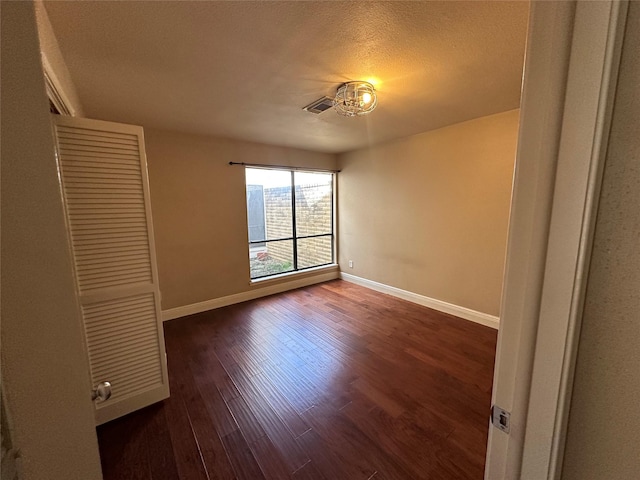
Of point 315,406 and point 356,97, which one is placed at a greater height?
point 356,97

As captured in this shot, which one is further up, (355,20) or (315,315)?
(355,20)

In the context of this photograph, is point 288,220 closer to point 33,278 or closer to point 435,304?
point 435,304

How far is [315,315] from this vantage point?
135 inches

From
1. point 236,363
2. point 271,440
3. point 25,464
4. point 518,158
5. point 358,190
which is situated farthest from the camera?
point 358,190

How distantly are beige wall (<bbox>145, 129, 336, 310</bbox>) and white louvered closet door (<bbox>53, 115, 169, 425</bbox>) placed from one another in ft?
5.37

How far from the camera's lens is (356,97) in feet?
6.57

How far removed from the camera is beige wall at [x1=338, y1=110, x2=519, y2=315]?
291 cm

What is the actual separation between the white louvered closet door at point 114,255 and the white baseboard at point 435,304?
3099 mm

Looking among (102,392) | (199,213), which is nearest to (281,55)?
(102,392)

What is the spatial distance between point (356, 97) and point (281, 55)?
2.13ft

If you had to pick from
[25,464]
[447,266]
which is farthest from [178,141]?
[447,266]

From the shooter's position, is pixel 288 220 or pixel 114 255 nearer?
pixel 114 255

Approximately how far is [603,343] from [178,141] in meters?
3.87

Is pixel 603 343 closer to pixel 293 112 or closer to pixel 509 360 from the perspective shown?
pixel 509 360
